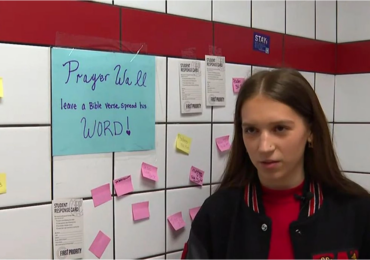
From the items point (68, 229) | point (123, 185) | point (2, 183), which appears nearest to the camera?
point (2, 183)

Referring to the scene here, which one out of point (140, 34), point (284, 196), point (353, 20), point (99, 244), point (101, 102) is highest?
point (353, 20)

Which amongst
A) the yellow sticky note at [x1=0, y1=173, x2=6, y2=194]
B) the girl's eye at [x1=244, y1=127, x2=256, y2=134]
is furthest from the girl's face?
the yellow sticky note at [x1=0, y1=173, x2=6, y2=194]

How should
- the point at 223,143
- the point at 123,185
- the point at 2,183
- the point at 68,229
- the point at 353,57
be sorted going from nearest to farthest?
1. the point at 2,183
2. the point at 68,229
3. the point at 123,185
4. the point at 223,143
5. the point at 353,57

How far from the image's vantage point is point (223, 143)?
149 centimetres

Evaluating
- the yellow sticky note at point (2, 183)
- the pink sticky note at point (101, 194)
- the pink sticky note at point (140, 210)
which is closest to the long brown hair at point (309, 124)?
the pink sticky note at point (140, 210)

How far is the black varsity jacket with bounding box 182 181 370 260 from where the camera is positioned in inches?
44.6

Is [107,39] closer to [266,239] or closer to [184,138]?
[184,138]

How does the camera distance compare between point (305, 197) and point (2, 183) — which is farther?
point (305, 197)

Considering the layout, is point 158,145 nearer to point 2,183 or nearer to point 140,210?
point 140,210

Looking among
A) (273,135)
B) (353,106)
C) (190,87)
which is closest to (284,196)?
(273,135)

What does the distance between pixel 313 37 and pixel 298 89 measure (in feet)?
2.51

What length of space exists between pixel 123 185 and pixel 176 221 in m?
0.24

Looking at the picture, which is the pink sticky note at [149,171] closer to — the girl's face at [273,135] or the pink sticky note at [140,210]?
the pink sticky note at [140,210]

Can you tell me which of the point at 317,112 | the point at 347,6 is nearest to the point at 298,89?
the point at 317,112
